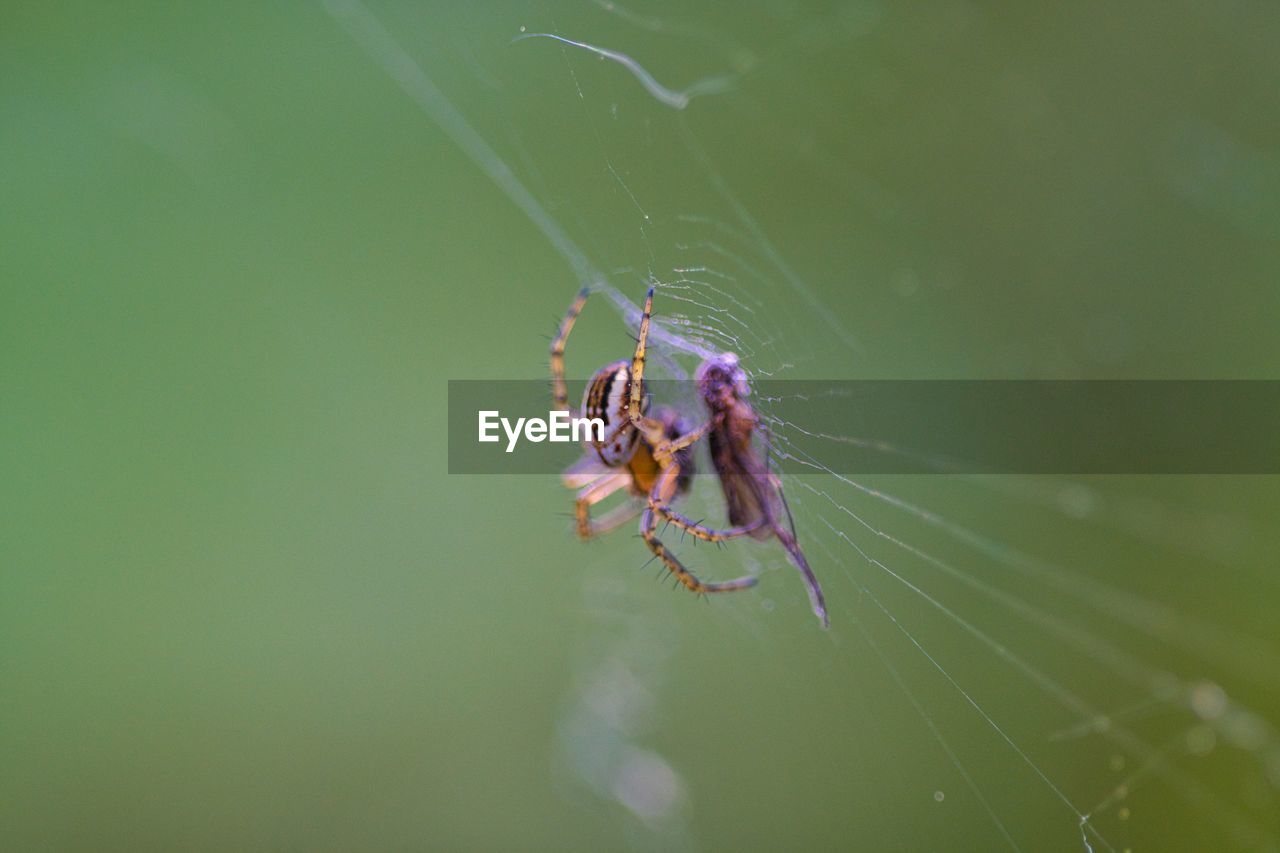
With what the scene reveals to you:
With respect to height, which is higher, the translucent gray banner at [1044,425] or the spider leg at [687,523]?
the translucent gray banner at [1044,425]

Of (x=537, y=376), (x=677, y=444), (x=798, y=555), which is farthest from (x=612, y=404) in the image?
(x=537, y=376)

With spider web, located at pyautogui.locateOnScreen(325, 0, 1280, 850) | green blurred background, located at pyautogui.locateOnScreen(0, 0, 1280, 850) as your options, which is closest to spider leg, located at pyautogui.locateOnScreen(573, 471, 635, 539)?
spider web, located at pyautogui.locateOnScreen(325, 0, 1280, 850)

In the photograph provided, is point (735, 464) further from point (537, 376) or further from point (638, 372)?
point (537, 376)

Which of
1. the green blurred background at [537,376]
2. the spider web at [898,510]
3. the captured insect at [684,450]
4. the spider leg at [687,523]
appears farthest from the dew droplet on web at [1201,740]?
the spider leg at [687,523]

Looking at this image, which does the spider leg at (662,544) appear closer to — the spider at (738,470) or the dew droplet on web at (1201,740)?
the spider at (738,470)

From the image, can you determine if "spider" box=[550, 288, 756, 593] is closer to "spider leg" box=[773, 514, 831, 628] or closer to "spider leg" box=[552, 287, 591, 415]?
"spider leg" box=[552, 287, 591, 415]

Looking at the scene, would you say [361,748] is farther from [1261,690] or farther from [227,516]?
[1261,690]
